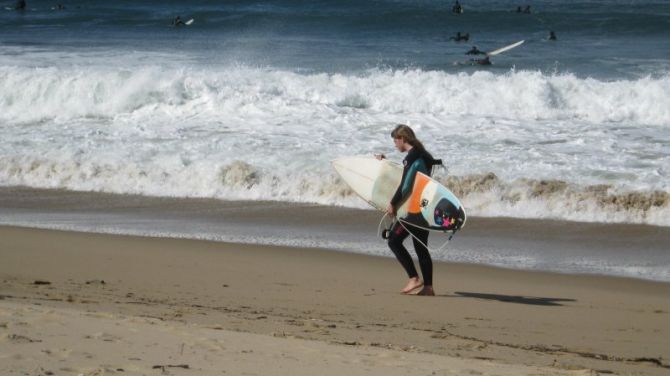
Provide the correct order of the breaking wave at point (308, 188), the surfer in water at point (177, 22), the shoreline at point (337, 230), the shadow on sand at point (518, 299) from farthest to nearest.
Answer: the surfer in water at point (177, 22) < the breaking wave at point (308, 188) < the shoreline at point (337, 230) < the shadow on sand at point (518, 299)

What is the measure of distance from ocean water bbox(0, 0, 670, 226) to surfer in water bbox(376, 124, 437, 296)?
12.4ft

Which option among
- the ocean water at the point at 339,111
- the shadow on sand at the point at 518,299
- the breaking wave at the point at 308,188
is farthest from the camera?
the ocean water at the point at 339,111

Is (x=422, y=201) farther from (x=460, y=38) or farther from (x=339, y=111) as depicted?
(x=460, y=38)

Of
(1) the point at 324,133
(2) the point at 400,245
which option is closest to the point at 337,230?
(2) the point at 400,245

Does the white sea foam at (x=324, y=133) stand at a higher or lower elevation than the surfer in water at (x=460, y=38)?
lower

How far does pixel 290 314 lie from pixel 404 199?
1358 millimetres

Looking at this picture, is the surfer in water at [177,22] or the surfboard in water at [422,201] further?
the surfer in water at [177,22]

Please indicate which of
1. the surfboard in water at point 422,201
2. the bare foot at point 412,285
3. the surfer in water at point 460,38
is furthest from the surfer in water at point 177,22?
the bare foot at point 412,285

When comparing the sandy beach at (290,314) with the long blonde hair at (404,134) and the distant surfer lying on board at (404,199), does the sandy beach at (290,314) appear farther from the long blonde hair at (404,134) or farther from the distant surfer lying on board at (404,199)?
the long blonde hair at (404,134)

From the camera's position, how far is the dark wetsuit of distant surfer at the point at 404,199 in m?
7.24

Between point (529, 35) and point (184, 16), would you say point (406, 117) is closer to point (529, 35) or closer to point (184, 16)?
point (529, 35)

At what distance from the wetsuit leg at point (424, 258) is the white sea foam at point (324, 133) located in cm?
378

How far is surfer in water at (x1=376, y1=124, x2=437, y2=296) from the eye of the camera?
7.24 m

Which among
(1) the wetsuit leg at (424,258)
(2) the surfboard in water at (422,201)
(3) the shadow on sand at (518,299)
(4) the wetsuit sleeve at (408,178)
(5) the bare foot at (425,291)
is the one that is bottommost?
(3) the shadow on sand at (518,299)
